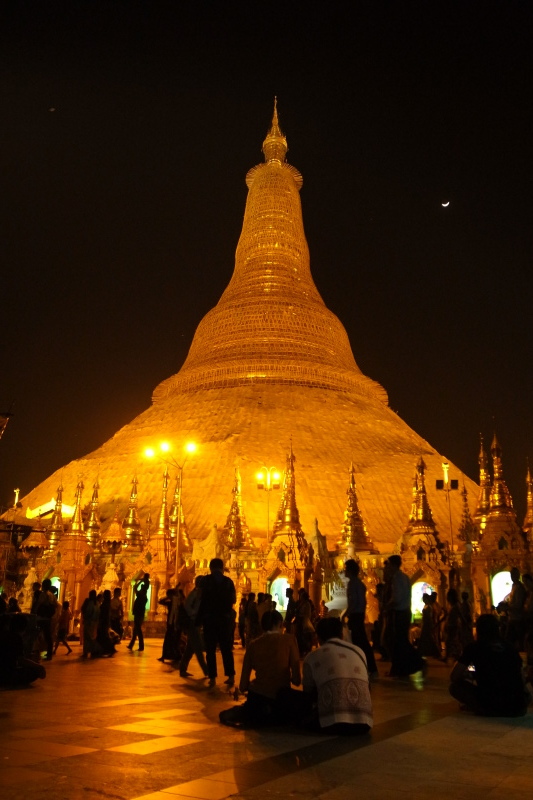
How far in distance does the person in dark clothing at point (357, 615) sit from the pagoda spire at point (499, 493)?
65.5 feet

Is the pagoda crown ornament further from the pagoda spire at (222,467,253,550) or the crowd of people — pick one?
the crowd of people

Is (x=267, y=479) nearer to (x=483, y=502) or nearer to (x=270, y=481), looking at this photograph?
(x=270, y=481)

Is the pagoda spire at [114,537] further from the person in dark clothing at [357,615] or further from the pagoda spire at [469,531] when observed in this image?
the person in dark clothing at [357,615]

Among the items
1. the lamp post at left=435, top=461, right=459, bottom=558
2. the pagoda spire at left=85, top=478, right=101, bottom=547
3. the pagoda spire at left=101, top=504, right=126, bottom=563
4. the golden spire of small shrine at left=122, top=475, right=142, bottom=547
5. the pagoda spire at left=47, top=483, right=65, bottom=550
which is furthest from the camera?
the lamp post at left=435, top=461, right=459, bottom=558

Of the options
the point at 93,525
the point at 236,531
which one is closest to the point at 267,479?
the point at 236,531

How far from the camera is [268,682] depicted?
6156mm

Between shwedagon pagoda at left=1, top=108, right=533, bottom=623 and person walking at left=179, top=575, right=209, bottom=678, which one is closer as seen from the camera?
person walking at left=179, top=575, right=209, bottom=678

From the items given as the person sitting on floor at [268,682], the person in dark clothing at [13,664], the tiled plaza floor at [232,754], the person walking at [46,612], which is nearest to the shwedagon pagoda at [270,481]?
the person walking at [46,612]

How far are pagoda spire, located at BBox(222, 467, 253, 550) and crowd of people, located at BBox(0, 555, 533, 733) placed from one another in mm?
11002

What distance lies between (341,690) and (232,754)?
1.06m

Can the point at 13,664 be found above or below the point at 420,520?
below

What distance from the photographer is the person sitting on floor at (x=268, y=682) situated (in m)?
5.99

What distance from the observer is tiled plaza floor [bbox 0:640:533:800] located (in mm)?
3902

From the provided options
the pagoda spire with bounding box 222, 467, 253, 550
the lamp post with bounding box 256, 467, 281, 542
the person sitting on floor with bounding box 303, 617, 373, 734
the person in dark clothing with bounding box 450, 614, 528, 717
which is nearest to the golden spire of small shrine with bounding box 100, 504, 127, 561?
the pagoda spire with bounding box 222, 467, 253, 550
